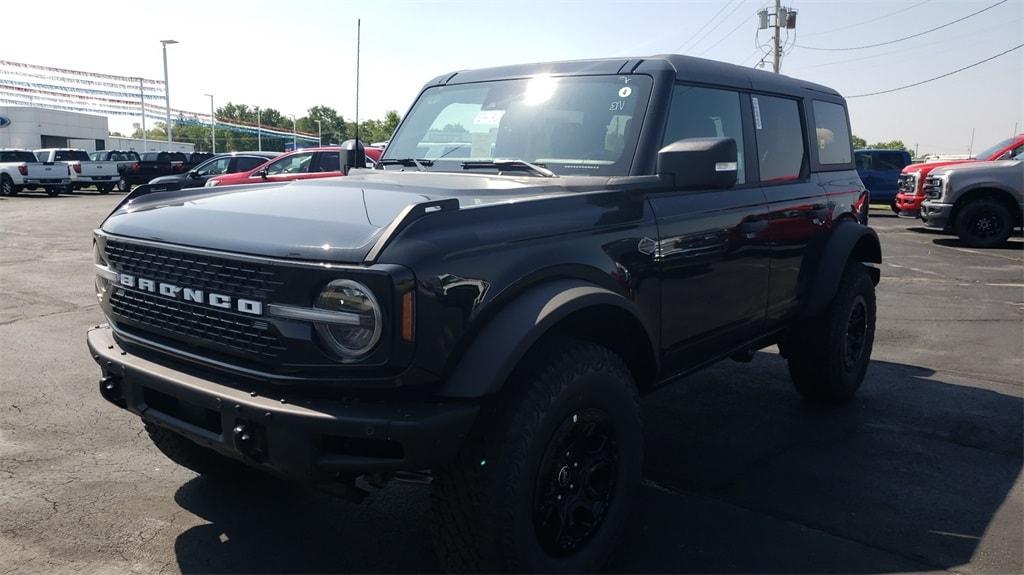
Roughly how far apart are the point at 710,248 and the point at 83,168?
30072mm

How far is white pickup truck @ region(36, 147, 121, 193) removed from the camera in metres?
28.3

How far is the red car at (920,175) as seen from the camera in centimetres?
1462

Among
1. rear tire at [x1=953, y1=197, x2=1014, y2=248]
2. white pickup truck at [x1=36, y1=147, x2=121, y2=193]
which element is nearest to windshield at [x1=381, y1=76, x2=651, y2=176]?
rear tire at [x1=953, y1=197, x2=1014, y2=248]

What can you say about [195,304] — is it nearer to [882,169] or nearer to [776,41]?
[882,169]

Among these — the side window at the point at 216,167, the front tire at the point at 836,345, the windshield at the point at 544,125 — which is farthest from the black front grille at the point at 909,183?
the side window at the point at 216,167

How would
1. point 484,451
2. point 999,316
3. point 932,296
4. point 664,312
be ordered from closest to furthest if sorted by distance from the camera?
point 484,451 < point 664,312 < point 999,316 < point 932,296

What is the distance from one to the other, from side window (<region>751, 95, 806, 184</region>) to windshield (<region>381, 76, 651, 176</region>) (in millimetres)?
978

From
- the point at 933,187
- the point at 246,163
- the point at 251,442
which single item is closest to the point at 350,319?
the point at 251,442

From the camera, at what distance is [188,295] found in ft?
8.92

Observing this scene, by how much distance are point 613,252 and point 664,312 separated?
1.43 feet

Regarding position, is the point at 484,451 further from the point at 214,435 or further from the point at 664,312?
the point at 664,312

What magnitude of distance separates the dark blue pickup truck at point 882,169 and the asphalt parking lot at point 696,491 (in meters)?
17.7

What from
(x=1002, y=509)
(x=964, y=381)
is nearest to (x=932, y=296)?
(x=964, y=381)

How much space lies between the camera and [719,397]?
537 cm
